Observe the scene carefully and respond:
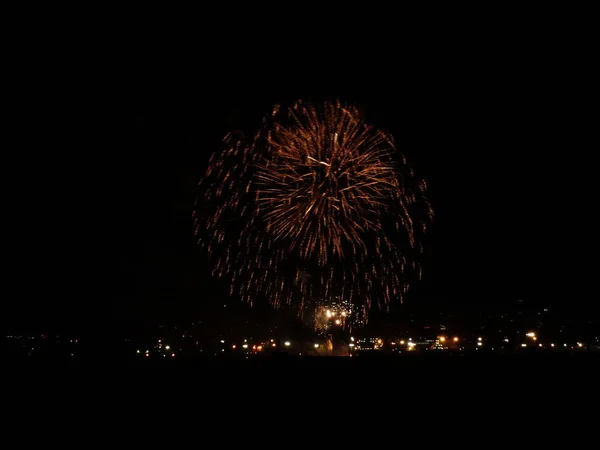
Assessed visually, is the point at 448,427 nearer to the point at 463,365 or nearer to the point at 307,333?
the point at 463,365

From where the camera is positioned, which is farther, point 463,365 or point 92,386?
point 463,365

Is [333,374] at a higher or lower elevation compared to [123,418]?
higher

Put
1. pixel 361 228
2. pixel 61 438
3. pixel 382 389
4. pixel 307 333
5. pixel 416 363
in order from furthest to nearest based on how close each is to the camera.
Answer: pixel 307 333, pixel 361 228, pixel 416 363, pixel 382 389, pixel 61 438

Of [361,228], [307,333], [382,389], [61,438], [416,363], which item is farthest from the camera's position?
[307,333]

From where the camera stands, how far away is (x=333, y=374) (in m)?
4.14

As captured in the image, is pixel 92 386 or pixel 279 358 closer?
pixel 92 386

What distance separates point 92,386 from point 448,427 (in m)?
2.49

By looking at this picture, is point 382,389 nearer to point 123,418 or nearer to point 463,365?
point 463,365

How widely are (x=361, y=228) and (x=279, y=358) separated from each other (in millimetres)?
9368

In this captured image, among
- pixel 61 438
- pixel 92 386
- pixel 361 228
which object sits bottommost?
pixel 61 438

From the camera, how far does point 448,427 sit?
12.9 feet

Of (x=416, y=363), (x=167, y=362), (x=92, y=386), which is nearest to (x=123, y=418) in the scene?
(x=92, y=386)

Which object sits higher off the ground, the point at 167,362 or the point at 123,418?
the point at 167,362

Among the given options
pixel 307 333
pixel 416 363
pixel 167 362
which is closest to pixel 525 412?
pixel 416 363
